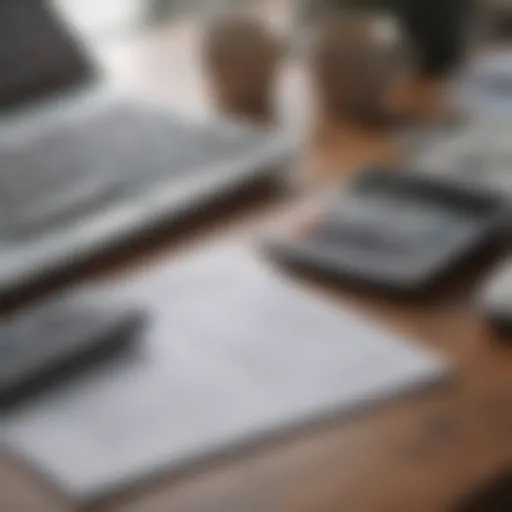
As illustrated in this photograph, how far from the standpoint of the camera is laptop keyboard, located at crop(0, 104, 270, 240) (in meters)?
0.99

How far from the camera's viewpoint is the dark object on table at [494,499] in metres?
0.59

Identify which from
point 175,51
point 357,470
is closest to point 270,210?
point 357,470

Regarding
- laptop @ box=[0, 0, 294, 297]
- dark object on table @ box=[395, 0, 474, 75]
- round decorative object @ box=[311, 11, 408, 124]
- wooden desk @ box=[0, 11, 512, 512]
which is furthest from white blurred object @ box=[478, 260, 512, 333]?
dark object on table @ box=[395, 0, 474, 75]

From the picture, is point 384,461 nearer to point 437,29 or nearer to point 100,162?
point 100,162

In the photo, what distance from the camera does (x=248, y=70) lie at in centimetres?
125

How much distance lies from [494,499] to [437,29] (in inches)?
32.5

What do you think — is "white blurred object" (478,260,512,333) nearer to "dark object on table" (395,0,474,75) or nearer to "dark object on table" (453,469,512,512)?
"dark object on table" (453,469,512,512)

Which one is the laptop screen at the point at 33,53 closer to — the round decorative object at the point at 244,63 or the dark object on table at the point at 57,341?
the round decorative object at the point at 244,63

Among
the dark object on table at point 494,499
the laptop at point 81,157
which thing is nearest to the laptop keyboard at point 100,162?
the laptop at point 81,157

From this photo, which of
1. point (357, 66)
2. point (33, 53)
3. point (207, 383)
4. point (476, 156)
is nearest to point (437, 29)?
point (357, 66)

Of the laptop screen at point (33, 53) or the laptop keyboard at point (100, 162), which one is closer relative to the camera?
the laptop keyboard at point (100, 162)

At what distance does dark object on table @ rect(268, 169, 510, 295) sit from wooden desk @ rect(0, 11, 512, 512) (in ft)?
0.18

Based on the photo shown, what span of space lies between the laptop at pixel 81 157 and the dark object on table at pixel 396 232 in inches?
4.4

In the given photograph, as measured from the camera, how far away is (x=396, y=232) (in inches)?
36.7
